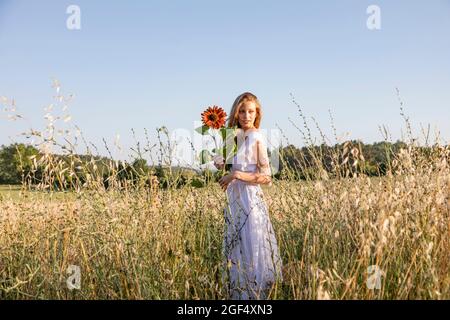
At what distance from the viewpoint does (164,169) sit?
3553 mm

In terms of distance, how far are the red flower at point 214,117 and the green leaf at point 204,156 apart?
19 cm

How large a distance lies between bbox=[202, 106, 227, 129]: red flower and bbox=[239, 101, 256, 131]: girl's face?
1.18ft

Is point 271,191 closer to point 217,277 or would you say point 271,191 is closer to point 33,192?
point 217,277

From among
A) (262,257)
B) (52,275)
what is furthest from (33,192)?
(262,257)

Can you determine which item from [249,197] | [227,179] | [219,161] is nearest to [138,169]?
[219,161]

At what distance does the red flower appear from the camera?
324 cm

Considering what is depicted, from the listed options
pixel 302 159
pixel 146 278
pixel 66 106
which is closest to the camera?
pixel 146 278

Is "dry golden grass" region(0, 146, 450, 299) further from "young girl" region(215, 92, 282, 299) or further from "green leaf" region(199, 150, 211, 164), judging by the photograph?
"green leaf" region(199, 150, 211, 164)

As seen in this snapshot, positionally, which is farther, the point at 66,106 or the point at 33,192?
the point at 33,192

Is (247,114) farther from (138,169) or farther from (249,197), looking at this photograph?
(138,169)

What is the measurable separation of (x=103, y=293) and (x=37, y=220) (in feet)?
5.17

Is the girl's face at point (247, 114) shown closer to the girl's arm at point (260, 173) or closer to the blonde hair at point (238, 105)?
the blonde hair at point (238, 105)

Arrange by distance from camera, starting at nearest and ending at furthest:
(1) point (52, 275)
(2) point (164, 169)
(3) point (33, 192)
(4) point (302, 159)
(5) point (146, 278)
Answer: (5) point (146, 278) < (1) point (52, 275) < (2) point (164, 169) < (3) point (33, 192) < (4) point (302, 159)

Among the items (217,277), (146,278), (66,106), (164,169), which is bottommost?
(217,277)
